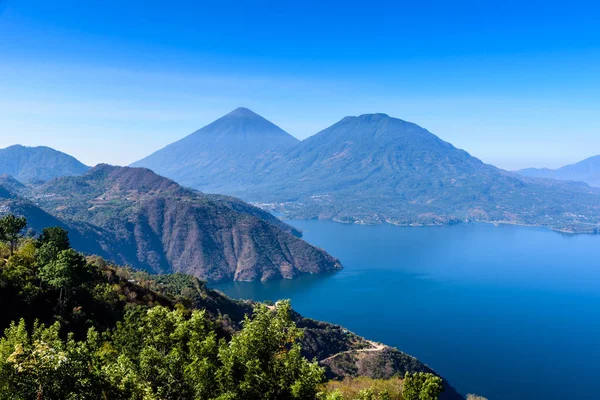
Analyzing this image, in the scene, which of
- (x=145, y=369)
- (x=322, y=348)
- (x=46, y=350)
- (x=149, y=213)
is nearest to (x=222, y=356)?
(x=145, y=369)

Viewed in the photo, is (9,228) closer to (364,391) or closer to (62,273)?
(62,273)

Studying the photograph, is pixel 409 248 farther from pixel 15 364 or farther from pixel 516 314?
pixel 15 364

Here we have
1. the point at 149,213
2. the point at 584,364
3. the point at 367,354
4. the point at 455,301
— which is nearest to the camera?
the point at 367,354

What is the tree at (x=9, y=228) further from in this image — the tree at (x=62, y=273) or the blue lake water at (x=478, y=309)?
the blue lake water at (x=478, y=309)

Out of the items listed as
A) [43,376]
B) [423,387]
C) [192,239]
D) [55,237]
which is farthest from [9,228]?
[192,239]

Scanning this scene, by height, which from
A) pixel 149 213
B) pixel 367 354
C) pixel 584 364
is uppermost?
pixel 149 213

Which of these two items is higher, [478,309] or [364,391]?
[364,391]

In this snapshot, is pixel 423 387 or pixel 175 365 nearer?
pixel 175 365

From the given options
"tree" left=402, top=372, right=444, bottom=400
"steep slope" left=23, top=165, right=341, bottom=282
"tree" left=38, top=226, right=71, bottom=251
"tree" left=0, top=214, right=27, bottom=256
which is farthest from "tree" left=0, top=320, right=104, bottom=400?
"steep slope" left=23, top=165, right=341, bottom=282
